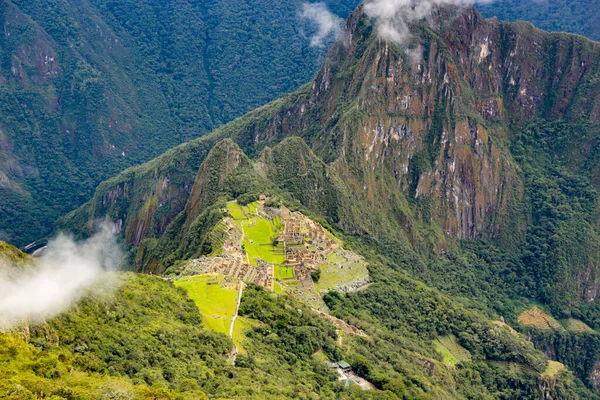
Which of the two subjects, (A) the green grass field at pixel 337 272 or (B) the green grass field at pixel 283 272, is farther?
(A) the green grass field at pixel 337 272

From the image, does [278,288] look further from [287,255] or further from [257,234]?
[257,234]

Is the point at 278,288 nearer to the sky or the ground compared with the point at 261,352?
nearer to the sky

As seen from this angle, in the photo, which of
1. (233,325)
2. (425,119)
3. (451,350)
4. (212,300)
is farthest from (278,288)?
(425,119)

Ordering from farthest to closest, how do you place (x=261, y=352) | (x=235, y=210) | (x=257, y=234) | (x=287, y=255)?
(x=235, y=210) < (x=257, y=234) < (x=287, y=255) < (x=261, y=352)

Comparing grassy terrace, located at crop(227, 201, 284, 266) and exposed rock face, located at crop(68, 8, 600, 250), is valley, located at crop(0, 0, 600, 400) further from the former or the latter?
exposed rock face, located at crop(68, 8, 600, 250)

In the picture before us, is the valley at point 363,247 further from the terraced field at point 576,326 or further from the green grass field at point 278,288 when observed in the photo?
the green grass field at point 278,288

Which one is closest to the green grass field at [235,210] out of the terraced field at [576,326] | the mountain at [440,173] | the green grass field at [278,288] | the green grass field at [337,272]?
the mountain at [440,173]

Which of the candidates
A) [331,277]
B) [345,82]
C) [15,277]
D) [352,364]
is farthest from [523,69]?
[15,277]
